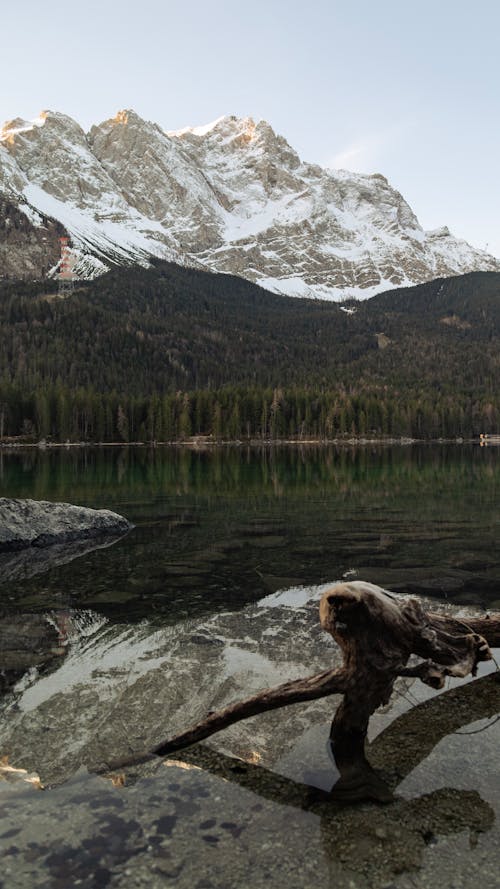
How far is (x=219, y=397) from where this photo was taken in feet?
631

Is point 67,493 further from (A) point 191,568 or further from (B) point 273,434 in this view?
(B) point 273,434

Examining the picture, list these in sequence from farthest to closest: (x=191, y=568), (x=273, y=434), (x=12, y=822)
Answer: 1. (x=273, y=434)
2. (x=191, y=568)
3. (x=12, y=822)

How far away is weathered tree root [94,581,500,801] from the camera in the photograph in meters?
8.30

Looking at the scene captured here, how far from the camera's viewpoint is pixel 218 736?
31.2 ft

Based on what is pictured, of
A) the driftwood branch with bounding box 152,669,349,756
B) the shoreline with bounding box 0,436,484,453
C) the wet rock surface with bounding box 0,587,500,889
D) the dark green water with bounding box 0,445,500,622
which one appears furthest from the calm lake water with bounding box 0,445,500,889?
the shoreline with bounding box 0,436,484,453

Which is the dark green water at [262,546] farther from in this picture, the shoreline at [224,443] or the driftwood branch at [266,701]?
the shoreline at [224,443]

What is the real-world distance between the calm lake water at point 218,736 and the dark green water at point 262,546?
0.53 feet

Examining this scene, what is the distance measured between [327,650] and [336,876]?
689 cm

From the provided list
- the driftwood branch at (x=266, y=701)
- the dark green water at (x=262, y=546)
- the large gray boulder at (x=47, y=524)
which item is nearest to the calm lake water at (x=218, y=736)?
the dark green water at (x=262, y=546)

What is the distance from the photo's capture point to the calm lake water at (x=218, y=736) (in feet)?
21.3

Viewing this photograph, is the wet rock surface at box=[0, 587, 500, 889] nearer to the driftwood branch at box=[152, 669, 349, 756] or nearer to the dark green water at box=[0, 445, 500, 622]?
the driftwood branch at box=[152, 669, 349, 756]

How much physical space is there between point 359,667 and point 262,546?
655 inches

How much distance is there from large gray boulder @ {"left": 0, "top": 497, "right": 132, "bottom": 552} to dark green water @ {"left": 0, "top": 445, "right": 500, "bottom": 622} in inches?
66.1

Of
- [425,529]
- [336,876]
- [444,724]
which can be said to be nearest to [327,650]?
[444,724]
